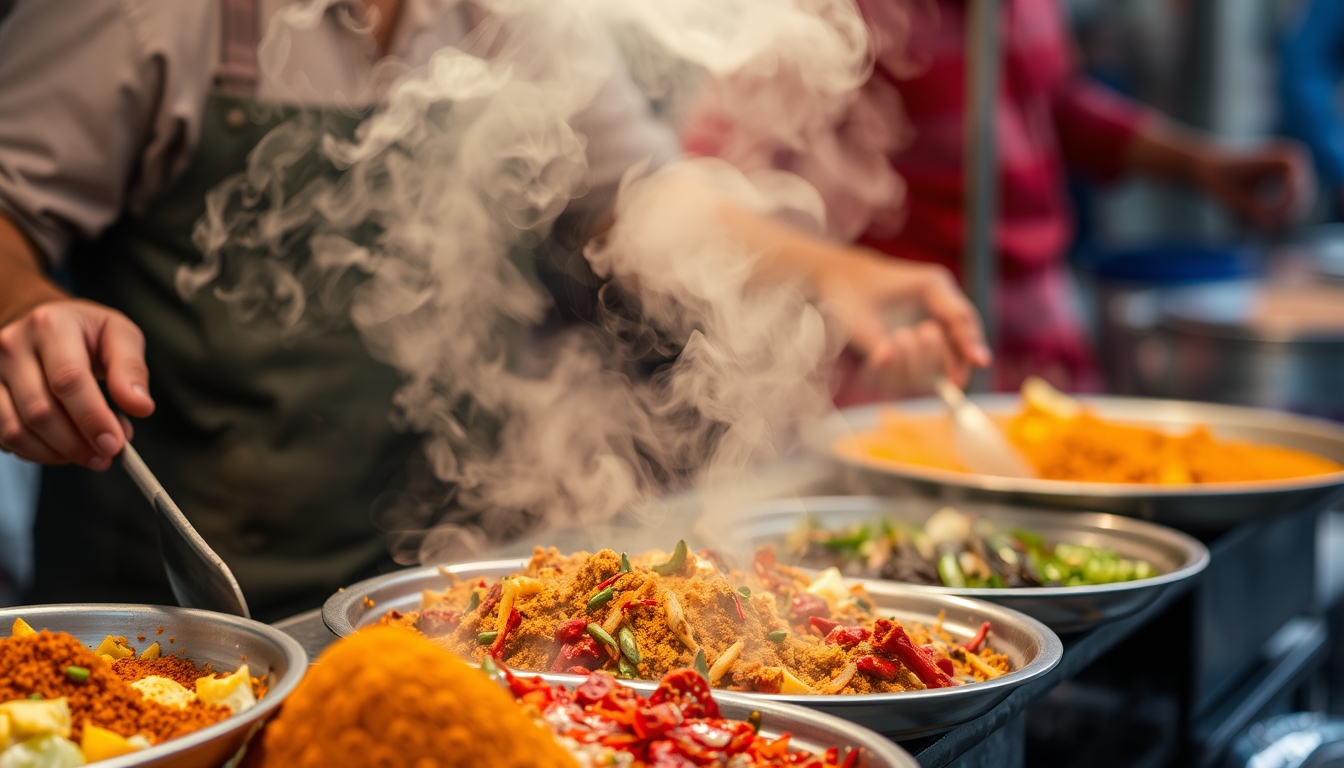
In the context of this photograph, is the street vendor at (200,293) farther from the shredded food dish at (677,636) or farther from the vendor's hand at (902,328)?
the shredded food dish at (677,636)

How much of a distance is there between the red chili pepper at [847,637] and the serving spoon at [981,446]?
1038mm

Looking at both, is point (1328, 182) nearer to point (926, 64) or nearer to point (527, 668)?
point (926, 64)

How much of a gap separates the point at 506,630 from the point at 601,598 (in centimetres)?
10

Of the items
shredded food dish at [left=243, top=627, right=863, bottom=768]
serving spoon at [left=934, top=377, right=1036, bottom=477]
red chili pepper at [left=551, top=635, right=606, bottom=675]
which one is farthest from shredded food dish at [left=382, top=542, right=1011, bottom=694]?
serving spoon at [left=934, top=377, right=1036, bottom=477]

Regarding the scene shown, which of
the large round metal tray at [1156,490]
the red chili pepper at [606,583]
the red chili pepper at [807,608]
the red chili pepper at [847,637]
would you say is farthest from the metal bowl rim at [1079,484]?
the red chili pepper at [606,583]

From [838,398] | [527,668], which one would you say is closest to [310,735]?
[527,668]

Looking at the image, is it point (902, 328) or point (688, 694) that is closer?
point (688, 694)

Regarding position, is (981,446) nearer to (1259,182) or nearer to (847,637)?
(847,637)

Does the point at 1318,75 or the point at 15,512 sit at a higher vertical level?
the point at 1318,75

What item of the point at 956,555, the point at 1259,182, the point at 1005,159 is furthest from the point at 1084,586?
the point at 1259,182

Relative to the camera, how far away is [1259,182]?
3816mm

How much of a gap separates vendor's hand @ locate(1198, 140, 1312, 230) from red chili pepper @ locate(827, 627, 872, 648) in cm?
331

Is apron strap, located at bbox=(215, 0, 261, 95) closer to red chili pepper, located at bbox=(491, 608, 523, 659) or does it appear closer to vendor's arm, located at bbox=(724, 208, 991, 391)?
vendor's arm, located at bbox=(724, 208, 991, 391)

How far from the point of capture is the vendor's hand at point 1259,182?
3.75 metres
